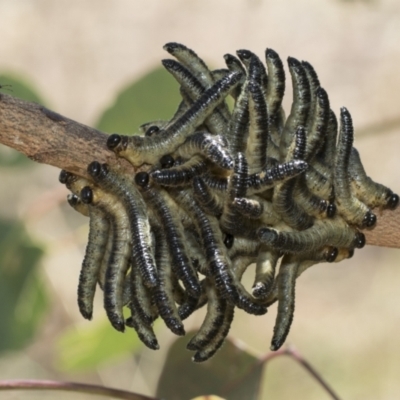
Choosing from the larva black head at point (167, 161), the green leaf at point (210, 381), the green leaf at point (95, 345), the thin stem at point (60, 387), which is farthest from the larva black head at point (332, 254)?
the green leaf at point (95, 345)

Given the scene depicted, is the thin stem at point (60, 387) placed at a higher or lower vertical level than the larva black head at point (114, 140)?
lower

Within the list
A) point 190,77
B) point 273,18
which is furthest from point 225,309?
point 273,18

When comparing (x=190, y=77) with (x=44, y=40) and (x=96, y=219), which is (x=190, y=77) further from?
(x=44, y=40)

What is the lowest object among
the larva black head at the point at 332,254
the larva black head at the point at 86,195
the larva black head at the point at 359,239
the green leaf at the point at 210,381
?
the green leaf at the point at 210,381

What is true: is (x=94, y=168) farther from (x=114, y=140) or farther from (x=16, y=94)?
(x=16, y=94)

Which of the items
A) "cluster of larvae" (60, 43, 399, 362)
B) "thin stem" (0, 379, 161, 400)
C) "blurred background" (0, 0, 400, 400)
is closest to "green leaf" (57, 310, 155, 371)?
"thin stem" (0, 379, 161, 400)

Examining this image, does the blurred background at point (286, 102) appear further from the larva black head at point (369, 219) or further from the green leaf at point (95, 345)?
the larva black head at point (369, 219)

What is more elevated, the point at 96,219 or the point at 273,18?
the point at 273,18

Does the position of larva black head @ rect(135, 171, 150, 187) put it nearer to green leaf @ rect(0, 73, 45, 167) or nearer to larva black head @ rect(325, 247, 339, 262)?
larva black head @ rect(325, 247, 339, 262)
